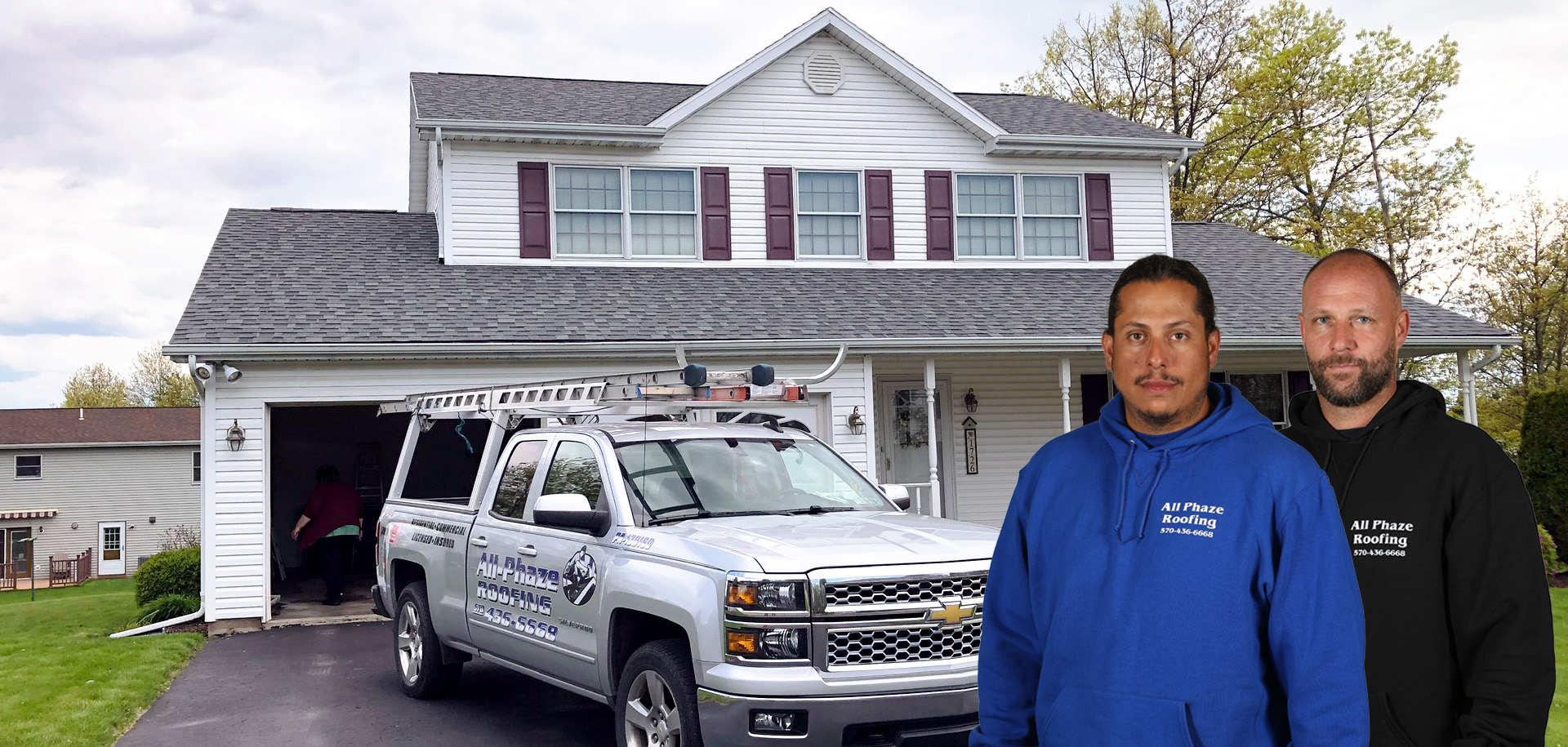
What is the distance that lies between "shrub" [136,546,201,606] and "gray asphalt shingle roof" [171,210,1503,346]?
9.51 feet

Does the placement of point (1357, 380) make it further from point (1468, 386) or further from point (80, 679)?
point (1468, 386)

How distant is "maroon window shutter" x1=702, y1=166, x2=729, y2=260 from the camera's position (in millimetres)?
16859

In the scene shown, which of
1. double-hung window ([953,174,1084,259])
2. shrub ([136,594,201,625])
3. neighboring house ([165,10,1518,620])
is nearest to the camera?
shrub ([136,594,201,625])

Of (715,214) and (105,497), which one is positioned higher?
(715,214)

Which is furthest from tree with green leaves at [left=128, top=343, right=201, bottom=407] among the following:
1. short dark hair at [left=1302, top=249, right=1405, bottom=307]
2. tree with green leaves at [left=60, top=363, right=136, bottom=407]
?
short dark hair at [left=1302, top=249, right=1405, bottom=307]

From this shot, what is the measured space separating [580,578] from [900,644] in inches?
74.8

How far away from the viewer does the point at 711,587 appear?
559 centimetres

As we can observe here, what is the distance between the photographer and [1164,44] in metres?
31.8

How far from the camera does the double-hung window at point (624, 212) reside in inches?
651

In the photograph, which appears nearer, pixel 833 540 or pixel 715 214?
pixel 833 540

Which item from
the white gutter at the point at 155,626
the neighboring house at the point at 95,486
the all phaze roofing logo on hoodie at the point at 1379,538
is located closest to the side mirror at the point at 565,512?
the all phaze roofing logo on hoodie at the point at 1379,538

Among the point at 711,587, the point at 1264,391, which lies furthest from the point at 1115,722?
the point at 1264,391

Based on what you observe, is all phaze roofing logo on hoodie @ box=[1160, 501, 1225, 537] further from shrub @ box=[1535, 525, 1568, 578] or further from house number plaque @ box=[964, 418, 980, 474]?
house number plaque @ box=[964, 418, 980, 474]

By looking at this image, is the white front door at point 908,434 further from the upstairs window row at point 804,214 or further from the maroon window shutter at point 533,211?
the maroon window shutter at point 533,211
